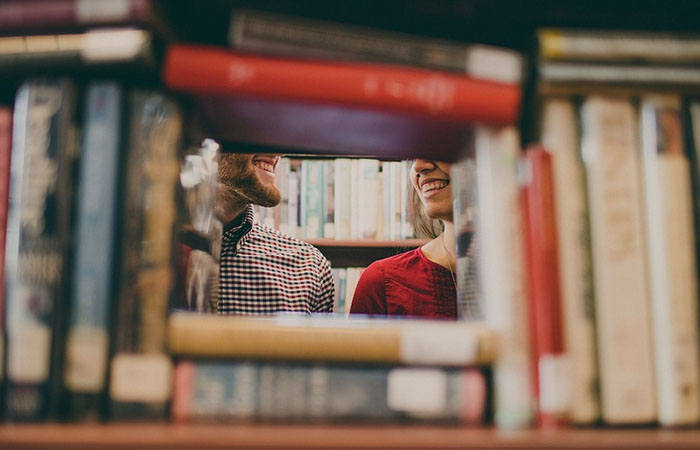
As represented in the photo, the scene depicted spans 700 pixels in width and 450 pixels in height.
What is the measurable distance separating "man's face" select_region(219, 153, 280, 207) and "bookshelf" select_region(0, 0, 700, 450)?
0.76m

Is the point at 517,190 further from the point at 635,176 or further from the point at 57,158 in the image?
the point at 57,158

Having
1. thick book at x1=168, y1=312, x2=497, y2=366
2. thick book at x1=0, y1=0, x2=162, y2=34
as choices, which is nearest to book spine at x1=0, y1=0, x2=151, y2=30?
thick book at x1=0, y1=0, x2=162, y2=34

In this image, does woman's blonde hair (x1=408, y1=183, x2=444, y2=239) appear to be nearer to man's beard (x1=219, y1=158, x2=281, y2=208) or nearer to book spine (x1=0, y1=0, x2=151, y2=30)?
man's beard (x1=219, y1=158, x2=281, y2=208)

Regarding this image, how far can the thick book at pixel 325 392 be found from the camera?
0.41m

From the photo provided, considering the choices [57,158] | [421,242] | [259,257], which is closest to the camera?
[57,158]

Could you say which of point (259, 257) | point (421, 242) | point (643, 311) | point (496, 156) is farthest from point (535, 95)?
point (421, 242)

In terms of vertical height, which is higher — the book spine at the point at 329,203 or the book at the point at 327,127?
the book spine at the point at 329,203

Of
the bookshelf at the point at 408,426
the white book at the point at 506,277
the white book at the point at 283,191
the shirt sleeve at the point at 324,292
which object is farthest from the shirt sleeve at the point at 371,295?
the white book at the point at 506,277

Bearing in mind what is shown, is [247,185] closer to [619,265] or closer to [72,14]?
[72,14]

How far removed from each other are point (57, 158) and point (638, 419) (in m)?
0.51

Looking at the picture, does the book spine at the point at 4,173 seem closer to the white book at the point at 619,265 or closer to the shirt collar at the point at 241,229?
the white book at the point at 619,265

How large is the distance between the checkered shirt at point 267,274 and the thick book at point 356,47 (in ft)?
2.97

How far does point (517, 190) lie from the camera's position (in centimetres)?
44

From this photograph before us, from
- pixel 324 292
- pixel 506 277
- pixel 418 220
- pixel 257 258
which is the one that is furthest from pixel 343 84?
pixel 418 220
